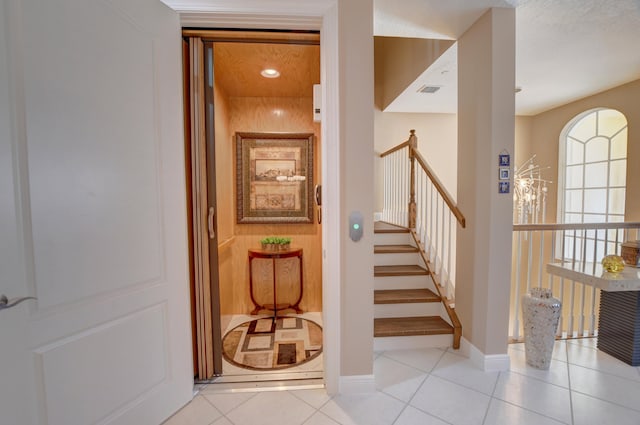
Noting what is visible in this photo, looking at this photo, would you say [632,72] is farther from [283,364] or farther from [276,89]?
[283,364]

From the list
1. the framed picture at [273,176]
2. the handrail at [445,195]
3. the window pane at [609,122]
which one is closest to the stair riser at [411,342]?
the handrail at [445,195]

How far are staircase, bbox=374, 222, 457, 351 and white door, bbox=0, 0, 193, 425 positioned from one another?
5.15 ft

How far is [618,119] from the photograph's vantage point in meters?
3.64

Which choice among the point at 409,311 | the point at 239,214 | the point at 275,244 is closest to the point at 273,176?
the point at 239,214

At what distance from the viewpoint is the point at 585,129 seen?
402cm

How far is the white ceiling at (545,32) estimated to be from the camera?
1.85 m

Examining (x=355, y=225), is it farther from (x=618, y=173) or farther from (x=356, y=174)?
(x=618, y=173)

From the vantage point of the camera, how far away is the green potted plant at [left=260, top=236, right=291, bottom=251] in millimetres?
2990

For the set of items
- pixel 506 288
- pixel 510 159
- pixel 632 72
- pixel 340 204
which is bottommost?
pixel 506 288

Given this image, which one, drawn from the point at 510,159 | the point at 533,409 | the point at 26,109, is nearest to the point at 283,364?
the point at 533,409

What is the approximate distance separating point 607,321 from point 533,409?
131 cm

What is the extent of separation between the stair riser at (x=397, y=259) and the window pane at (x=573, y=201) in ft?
10.2

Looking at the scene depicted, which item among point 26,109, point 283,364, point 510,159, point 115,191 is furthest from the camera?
point 283,364

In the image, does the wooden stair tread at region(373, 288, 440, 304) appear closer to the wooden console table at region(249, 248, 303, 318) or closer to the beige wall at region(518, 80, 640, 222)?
the wooden console table at region(249, 248, 303, 318)
